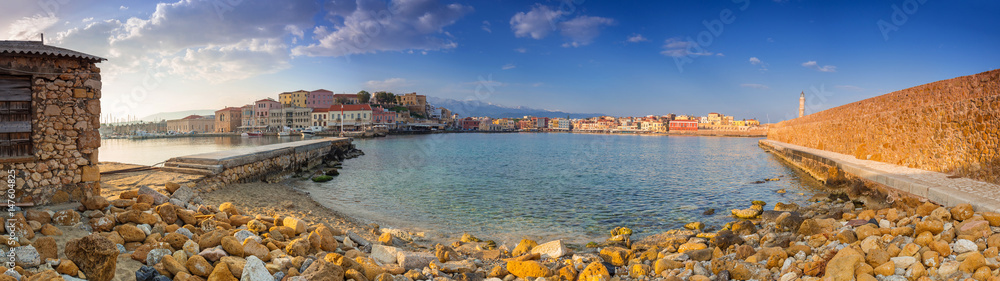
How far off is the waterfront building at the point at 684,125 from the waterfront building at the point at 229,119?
5031 inches

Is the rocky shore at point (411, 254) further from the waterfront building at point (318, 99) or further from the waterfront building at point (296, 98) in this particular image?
the waterfront building at point (296, 98)

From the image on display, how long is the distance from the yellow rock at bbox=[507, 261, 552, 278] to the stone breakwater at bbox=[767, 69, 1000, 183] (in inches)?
372

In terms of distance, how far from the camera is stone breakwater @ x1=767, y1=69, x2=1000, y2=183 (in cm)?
895

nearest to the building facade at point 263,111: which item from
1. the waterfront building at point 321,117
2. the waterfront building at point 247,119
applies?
the waterfront building at point 247,119

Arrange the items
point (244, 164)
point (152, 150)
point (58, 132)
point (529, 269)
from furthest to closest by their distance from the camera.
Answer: point (152, 150) → point (244, 164) → point (58, 132) → point (529, 269)

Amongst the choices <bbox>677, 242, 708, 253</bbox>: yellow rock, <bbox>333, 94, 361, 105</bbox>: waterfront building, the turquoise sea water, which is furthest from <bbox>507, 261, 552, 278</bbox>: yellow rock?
<bbox>333, 94, 361, 105</bbox>: waterfront building

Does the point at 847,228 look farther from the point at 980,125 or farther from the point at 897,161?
the point at 897,161

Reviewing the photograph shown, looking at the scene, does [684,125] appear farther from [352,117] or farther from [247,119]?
[247,119]

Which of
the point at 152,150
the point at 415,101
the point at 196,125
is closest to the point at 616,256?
the point at 152,150

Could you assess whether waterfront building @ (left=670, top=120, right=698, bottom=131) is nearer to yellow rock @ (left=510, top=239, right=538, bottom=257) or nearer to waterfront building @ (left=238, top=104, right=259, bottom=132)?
waterfront building @ (left=238, top=104, right=259, bottom=132)

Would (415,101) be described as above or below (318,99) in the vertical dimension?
above

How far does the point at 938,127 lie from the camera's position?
1084 centimetres

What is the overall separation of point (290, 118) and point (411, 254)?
98.4 metres

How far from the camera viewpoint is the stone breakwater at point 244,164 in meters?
11.1
